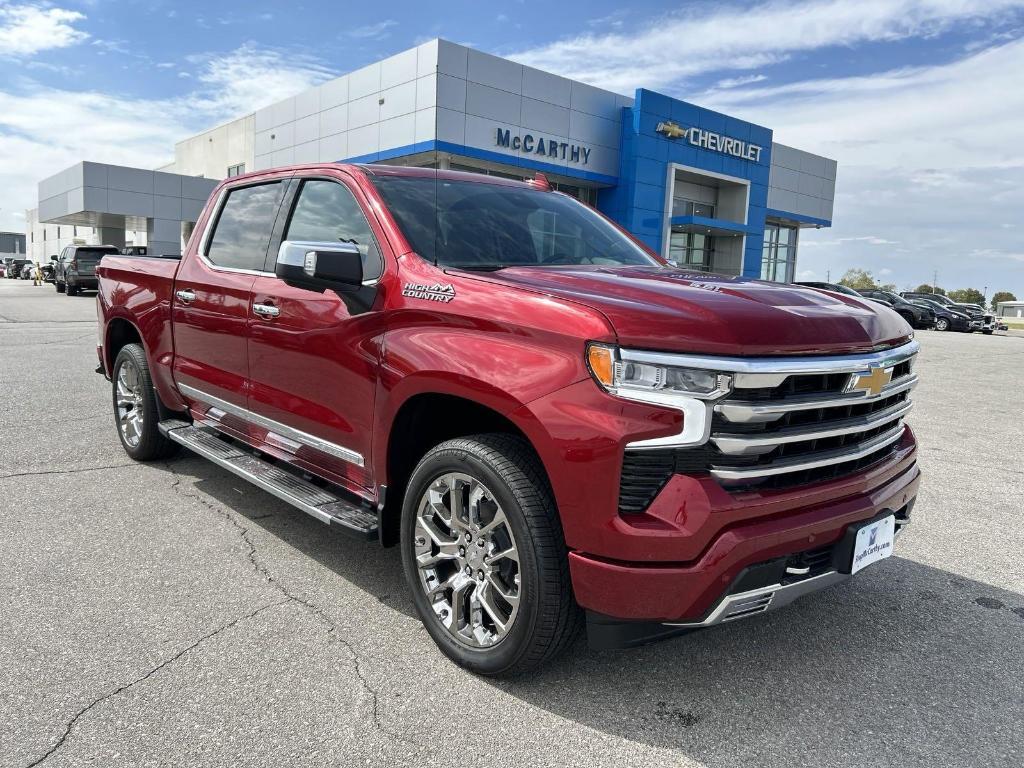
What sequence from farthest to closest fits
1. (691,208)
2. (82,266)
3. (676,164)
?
(691,208) < (676,164) < (82,266)

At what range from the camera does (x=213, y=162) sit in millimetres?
46562

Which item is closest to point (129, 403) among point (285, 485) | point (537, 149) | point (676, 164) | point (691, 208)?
point (285, 485)

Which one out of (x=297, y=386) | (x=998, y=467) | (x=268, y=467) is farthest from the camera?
(x=998, y=467)

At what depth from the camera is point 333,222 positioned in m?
3.73

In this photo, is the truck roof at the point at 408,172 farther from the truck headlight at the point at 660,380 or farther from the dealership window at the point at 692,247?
the dealership window at the point at 692,247

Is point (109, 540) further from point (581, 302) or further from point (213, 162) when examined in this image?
point (213, 162)

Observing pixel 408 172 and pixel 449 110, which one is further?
pixel 449 110

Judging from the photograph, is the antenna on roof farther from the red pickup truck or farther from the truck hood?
the truck hood

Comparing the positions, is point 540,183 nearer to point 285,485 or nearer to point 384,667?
point 285,485

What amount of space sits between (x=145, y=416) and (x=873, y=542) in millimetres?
4652

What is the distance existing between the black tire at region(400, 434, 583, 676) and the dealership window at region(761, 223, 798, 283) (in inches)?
1701

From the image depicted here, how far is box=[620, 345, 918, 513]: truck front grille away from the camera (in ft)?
7.59

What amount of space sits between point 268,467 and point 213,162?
47963 mm

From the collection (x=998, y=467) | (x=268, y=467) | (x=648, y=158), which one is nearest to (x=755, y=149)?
(x=648, y=158)
